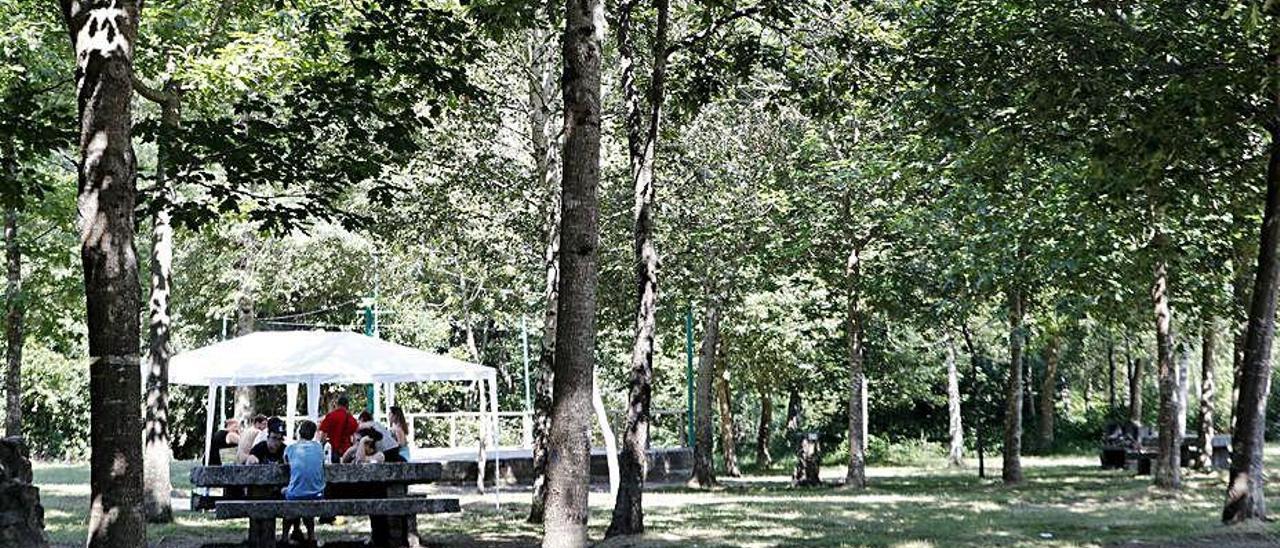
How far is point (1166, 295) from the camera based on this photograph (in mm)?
22953

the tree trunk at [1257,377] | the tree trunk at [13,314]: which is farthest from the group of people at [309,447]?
the tree trunk at [1257,377]

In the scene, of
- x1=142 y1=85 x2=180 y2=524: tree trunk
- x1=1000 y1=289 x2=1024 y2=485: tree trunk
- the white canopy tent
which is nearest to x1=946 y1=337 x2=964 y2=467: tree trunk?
x1=1000 y1=289 x2=1024 y2=485: tree trunk

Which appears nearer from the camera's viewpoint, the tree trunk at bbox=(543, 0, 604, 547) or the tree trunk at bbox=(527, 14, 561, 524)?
the tree trunk at bbox=(543, 0, 604, 547)

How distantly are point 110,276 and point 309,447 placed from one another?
5.07 m

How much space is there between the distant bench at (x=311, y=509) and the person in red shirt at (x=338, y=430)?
4.74 m

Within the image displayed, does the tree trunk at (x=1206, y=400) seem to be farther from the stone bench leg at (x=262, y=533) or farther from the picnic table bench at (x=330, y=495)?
the stone bench leg at (x=262, y=533)

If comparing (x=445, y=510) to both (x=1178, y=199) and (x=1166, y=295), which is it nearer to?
(x=1178, y=199)

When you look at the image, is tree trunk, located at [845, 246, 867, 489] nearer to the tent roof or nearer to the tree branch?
the tent roof

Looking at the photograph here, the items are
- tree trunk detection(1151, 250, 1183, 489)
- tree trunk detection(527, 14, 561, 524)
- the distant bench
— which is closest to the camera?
the distant bench

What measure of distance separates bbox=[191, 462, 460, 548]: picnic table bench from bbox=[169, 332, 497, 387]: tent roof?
4893mm

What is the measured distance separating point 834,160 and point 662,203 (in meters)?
3.42

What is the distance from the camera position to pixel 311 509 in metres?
12.9

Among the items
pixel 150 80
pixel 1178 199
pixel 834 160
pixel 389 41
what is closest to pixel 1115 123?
pixel 1178 199

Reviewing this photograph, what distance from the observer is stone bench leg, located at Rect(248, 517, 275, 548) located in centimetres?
1318
